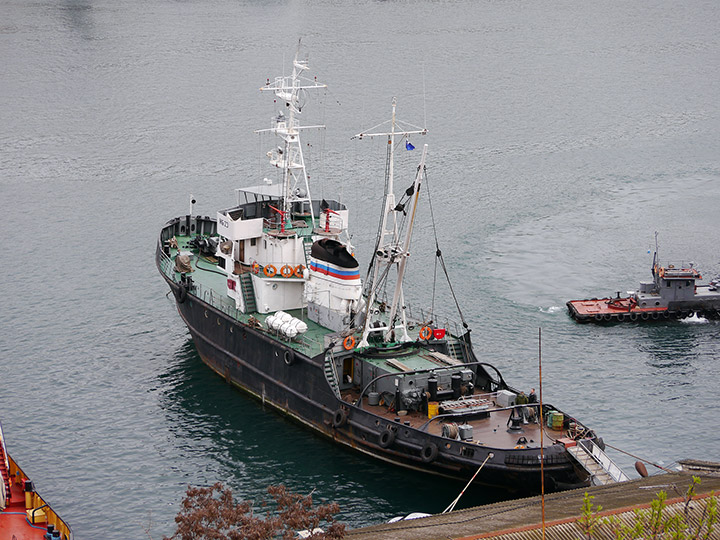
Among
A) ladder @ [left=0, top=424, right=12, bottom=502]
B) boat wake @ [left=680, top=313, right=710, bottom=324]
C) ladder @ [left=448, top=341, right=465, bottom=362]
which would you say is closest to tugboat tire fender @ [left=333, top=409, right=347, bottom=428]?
ladder @ [left=448, top=341, right=465, bottom=362]

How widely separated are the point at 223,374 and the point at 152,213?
1307 inches

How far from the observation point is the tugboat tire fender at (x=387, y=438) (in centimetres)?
4391

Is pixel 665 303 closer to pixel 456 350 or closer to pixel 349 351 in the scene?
pixel 456 350

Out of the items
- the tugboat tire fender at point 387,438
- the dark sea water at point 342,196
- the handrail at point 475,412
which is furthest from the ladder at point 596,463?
the tugboat tire fender at point 387,438

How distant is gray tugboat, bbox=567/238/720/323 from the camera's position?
2579 inches

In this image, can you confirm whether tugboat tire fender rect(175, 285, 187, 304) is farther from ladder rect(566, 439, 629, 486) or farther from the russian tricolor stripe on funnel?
ladder rect(566, 439, 629, 486)

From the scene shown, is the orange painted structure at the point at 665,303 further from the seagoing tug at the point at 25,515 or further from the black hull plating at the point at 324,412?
the seagoing tug at the point at 25,515

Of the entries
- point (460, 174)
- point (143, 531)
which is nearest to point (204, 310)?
point (143, 531)

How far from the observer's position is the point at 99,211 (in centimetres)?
8612

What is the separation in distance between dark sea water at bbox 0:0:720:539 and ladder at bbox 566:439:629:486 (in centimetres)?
580

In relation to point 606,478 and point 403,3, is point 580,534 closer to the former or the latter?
point 606,478

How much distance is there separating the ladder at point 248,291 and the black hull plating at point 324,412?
4.78 ft

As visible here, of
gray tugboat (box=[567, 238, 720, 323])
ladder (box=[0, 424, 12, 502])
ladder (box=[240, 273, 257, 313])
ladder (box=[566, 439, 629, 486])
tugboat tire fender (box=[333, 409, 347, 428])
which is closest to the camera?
ladder (box=[0, 424, 12, 502])

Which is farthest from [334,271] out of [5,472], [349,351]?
[5,472]
